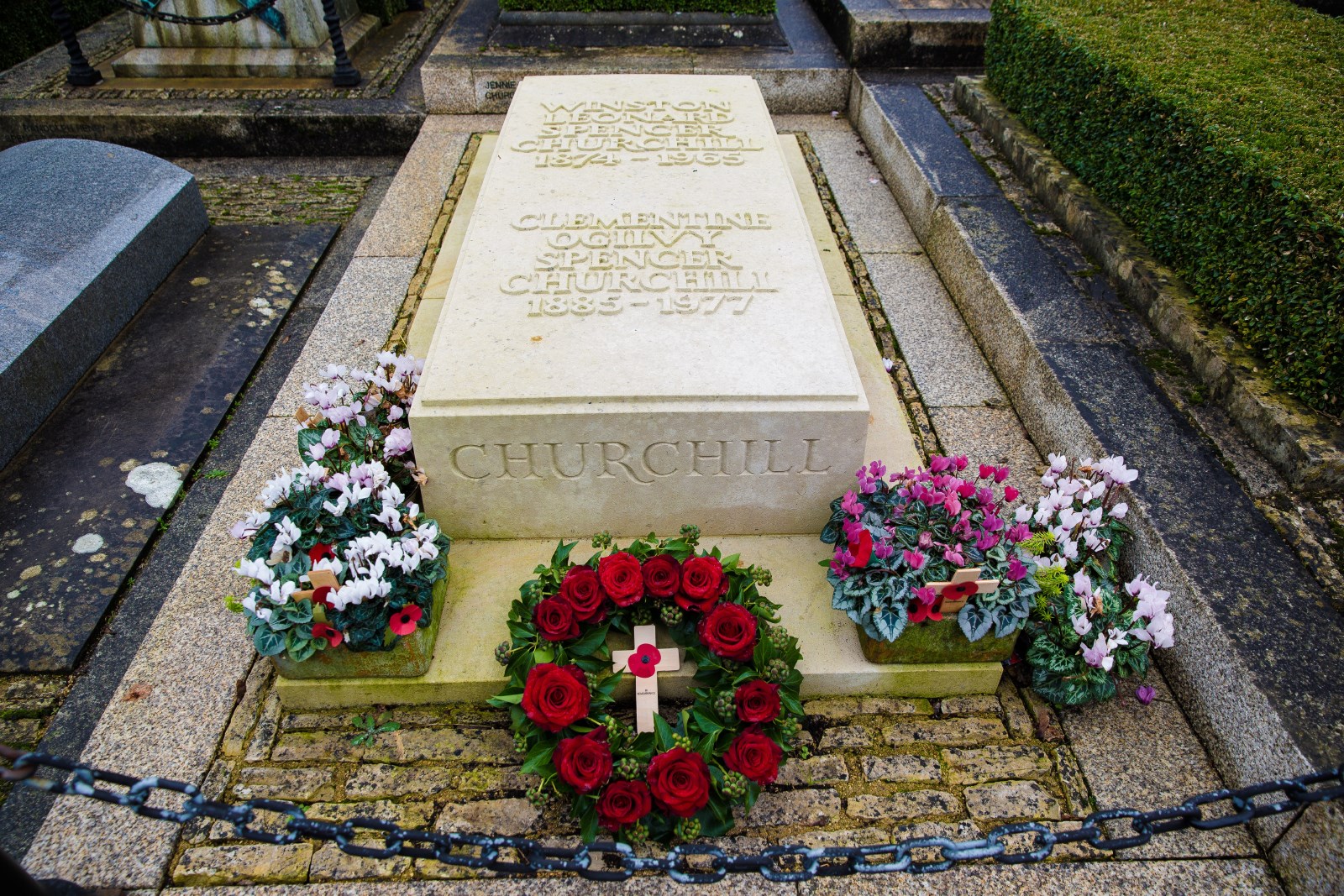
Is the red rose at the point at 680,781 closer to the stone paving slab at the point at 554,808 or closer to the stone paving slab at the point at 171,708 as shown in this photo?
the stone paving slab at the point at 554,808

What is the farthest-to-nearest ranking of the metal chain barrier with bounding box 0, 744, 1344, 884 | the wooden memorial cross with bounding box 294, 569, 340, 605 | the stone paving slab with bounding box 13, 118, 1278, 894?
1. the wooden memorial cross with bounding box 294, 569, 340, 605
2. the stone paving slab with bounding box 13, 118, 1278, 894
3. the metal chain barrier with bounding box 0, 744, 1344, 884

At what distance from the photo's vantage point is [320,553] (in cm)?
279

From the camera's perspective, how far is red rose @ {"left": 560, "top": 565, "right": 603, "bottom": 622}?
8.98 feet

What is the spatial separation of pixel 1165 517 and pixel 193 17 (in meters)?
8.57

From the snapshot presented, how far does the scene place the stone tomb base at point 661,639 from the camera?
2.87 metres

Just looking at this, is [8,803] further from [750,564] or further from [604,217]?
[604,217]

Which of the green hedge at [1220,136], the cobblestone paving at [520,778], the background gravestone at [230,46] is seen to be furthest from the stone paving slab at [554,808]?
the background gravestone at [230,46]

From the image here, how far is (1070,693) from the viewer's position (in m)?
2.82

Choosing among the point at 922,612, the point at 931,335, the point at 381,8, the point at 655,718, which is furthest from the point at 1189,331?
the point at 381,8

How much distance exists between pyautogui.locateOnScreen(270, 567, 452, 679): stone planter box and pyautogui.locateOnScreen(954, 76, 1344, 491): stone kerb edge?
132 inches

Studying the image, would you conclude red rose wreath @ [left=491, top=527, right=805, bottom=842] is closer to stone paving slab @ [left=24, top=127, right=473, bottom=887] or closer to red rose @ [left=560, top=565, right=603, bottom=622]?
red rose @ [left=560, top=565, right=603, bottom=622]

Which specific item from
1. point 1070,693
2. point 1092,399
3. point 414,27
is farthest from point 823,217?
point 414,27

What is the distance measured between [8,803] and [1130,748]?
3789mm

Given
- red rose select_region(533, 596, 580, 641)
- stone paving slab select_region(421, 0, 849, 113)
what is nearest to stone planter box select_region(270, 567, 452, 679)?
red rose select_region(533, 596, 580, 641)
